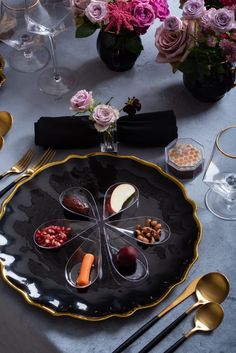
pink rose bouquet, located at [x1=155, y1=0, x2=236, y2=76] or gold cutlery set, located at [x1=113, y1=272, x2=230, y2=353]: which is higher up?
pink rose bouquet, located at [x1=155, y1=0, x2=236, y2=76]

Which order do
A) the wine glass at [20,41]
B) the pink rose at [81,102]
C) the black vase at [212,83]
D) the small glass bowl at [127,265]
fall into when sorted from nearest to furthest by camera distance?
the small glass bowl at [127,265] < the pink rose at [81,102] < the black vase at [212,83] < the wine glass at [20,41]

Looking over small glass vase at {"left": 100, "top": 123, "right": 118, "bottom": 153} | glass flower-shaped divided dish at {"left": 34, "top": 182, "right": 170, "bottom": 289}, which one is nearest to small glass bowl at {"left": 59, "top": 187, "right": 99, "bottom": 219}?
glass flower-shaped divided dish at {"left": 34, "top": 182, "right": 170, "bottom": 289}

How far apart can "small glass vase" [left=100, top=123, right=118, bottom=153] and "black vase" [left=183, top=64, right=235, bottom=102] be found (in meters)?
0.22

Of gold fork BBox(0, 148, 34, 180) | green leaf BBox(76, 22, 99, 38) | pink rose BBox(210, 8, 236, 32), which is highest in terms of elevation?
pink rose BBox(210, 8, 236, 32)

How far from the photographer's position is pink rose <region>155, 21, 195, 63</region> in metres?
1.20

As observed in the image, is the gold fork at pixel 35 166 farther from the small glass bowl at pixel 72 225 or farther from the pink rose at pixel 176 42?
the pink rose at pixel 176 42

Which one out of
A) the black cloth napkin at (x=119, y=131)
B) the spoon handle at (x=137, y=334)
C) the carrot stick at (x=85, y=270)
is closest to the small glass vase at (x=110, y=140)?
the black cloth napkin at (x=119, y=131)

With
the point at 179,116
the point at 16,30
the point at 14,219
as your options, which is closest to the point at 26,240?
the point at 14,219

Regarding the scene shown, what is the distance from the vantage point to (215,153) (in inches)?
42.8

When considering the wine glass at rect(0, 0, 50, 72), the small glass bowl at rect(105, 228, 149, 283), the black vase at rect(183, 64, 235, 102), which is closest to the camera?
the small glass bowl at rect(105, 228, 149, 283)

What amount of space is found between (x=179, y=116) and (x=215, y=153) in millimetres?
246

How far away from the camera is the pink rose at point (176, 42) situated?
1197 mm

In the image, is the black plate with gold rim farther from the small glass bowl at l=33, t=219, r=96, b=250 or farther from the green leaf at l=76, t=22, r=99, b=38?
the green leaf at l=76, t=22, r=99, b=38

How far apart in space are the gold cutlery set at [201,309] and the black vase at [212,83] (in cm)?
44
